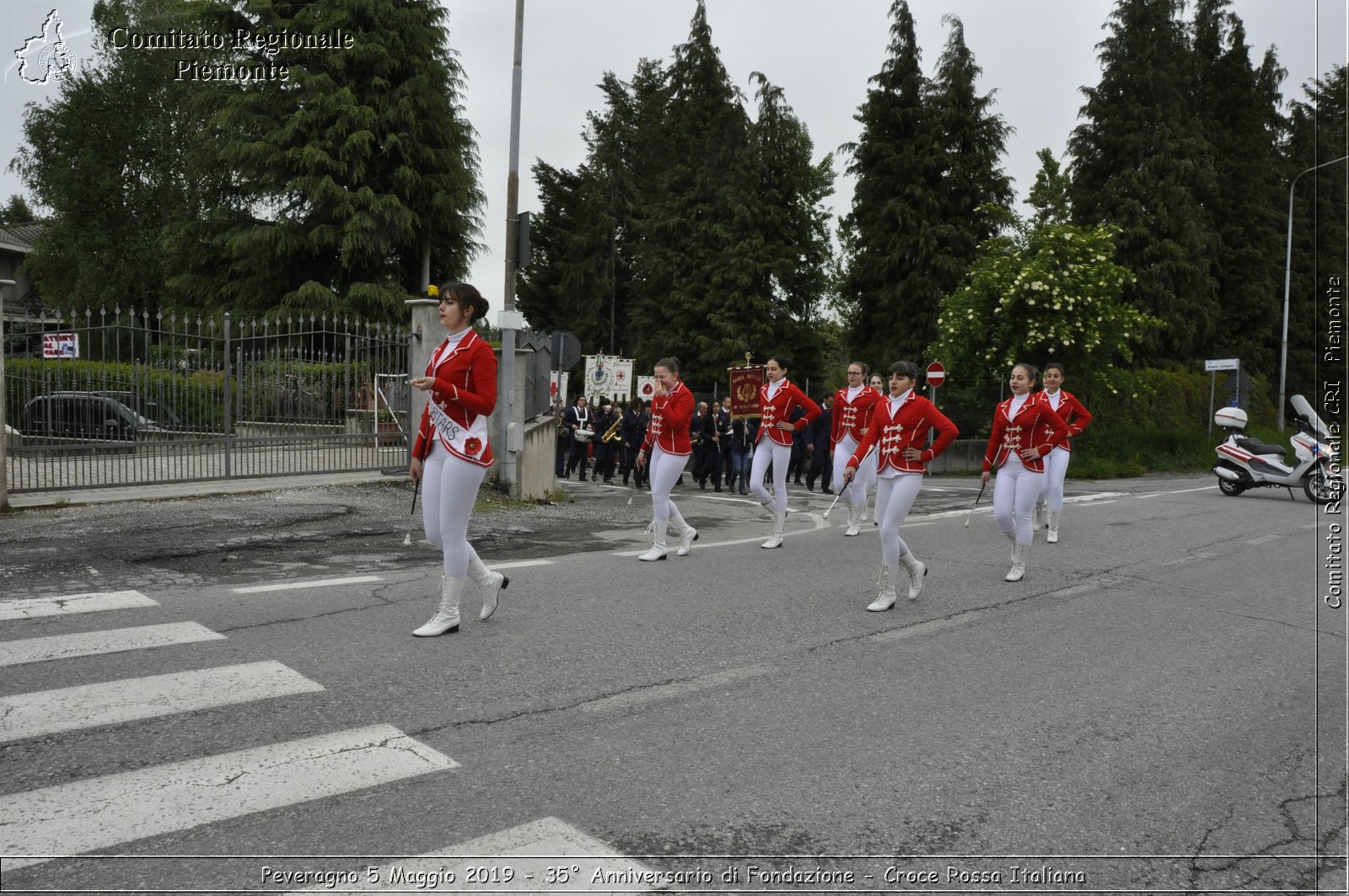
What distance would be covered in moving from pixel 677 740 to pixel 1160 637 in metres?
4.09

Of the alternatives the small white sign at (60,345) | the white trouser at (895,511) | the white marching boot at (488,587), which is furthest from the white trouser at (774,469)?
the small white sign at (60,345)

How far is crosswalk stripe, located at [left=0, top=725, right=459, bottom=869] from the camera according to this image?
3.40 m

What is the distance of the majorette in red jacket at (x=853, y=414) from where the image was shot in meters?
12.4

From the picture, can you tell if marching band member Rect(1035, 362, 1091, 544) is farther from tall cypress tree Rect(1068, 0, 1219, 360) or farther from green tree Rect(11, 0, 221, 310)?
green tree Rect(11, 0, 221, 310)

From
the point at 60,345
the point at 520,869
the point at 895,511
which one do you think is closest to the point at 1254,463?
the point at 895,511

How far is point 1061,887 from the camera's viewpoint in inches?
132

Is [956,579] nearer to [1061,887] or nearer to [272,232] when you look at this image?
[1061,887]

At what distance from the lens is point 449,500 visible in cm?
627

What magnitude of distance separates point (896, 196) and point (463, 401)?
3813 cm

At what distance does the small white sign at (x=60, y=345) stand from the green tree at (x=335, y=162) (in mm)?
21158

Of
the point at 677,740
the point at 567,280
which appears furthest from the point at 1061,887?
the point at 567,280

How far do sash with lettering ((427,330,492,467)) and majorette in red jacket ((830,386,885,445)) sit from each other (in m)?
6.74

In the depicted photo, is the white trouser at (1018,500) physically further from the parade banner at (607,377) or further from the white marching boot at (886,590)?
the parade banner at (607,377)

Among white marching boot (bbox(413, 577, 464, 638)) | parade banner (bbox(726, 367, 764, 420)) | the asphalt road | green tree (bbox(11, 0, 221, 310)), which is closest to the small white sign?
the asphalt road
